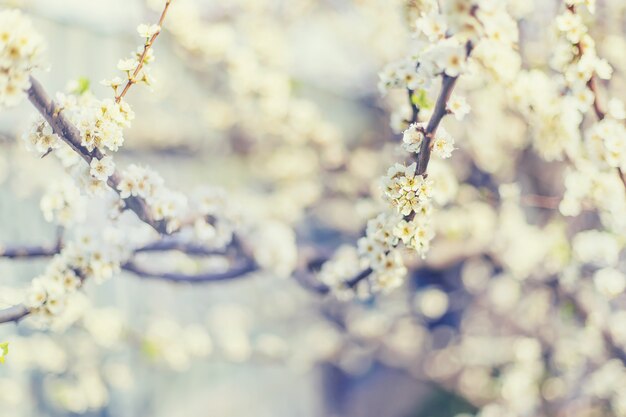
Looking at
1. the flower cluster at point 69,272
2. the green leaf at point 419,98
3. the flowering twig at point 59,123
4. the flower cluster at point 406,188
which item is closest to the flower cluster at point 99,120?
the flowering twig at point 59,123

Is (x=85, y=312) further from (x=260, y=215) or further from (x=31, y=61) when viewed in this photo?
(x=31, y=61)

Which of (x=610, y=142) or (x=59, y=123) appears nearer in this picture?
(x=59, y=123)

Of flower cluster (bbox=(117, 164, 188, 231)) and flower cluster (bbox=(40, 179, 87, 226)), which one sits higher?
flower cluster (bbox=(40, 179, 87, 226))

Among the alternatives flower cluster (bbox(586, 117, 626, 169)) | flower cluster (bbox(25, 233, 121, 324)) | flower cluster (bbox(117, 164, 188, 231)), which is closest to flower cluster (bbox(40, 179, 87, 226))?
flower cluster (bbox(25, 233, 121, 324))

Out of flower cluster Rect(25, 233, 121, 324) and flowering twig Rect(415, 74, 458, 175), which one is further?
flower cluster Rect(25, 233, 121, 324)

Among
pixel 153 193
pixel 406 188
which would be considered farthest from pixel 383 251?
pixel 153 193

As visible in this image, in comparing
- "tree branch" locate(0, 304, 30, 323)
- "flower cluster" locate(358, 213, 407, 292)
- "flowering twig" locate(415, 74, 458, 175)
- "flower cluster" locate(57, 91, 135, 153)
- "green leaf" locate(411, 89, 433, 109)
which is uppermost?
"green leaf" locate(411, 89, 433, 109)

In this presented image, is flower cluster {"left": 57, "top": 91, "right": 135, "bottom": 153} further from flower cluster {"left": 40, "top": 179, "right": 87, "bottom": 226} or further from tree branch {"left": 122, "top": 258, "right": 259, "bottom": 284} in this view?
tree branch {"left": 122, "top": 258, "right": 259, "bottom": 284}

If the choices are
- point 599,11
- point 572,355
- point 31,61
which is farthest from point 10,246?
point 599,11

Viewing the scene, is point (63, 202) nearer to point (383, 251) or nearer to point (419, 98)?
point (383, 251)
